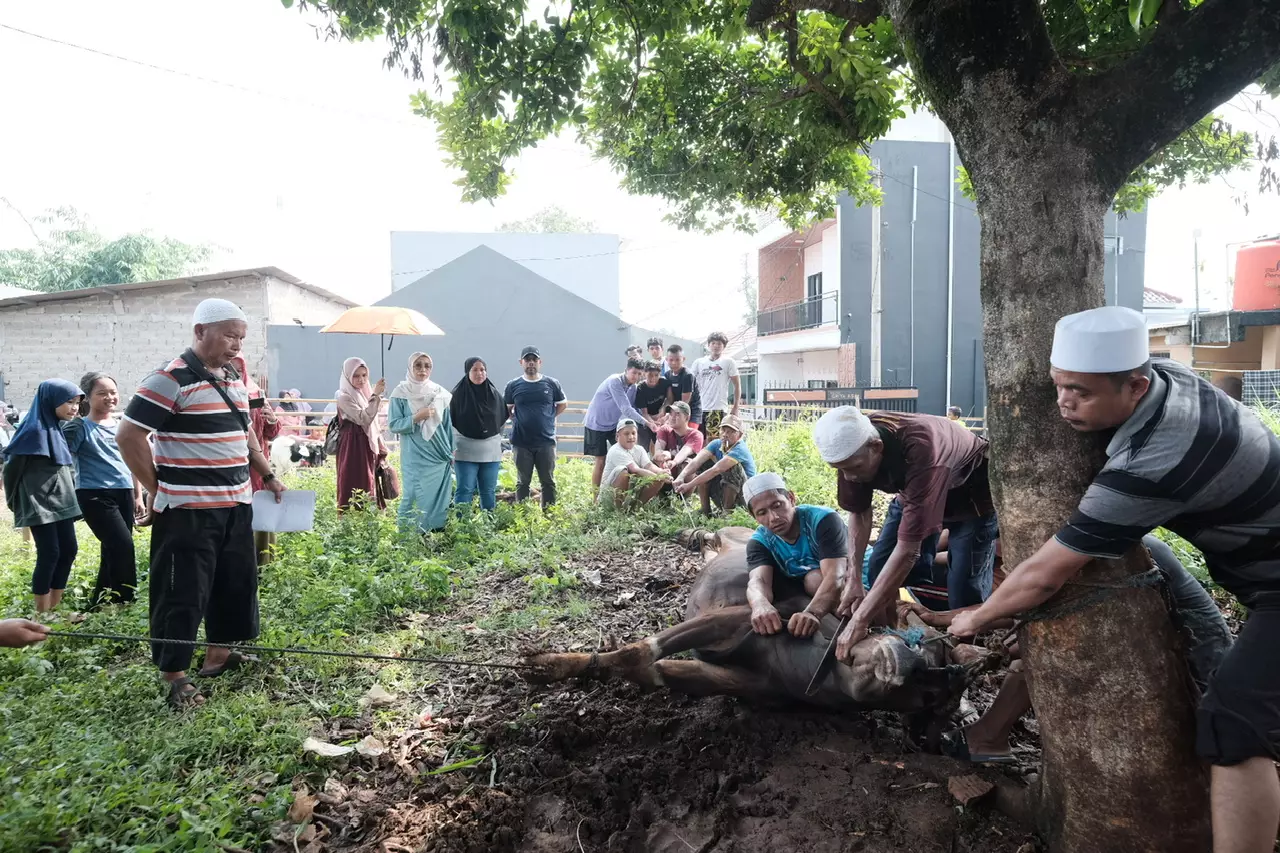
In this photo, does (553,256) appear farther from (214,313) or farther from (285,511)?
(214,313)

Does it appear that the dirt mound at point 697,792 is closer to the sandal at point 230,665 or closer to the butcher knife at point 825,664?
the butcher knife at point 825,664

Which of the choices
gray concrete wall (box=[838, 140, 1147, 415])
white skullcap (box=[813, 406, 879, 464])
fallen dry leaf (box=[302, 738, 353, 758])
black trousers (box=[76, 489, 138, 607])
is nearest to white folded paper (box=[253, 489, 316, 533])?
fallen dry leaf (box=[302, 738, 353, 758])

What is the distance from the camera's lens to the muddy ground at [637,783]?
2.63m

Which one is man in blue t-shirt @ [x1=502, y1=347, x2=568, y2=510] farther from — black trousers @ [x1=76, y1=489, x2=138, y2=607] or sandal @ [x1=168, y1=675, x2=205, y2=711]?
sandal @ [x1=168, y1=675, x2=205, y2=711]

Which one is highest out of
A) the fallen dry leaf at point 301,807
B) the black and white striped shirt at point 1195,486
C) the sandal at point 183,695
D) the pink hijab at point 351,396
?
the pink hijab at point 351,396

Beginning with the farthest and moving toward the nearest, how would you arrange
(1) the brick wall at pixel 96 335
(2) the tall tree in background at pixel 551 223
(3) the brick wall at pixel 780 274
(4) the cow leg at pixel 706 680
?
(2) the tall tree in background at pixel 551 223 → (3) the brick wall at pixel 780 274 → (1) the brick wall at pixel 96 335 → (4) the cow leg at pixel 706 680

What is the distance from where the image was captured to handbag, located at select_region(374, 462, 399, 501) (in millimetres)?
7355

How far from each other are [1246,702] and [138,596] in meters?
6.17

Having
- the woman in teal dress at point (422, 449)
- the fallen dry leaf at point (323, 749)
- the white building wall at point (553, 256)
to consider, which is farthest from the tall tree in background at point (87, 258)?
the fallen dry leaf at point (323, 749)

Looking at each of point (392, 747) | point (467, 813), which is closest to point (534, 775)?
point (467, 813)

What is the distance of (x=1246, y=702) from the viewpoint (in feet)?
6.56

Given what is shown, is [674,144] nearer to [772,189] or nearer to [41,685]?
[772,189]

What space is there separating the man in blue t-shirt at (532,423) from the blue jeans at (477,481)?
1.21ft

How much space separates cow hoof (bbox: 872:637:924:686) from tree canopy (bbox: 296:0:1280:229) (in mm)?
2479
